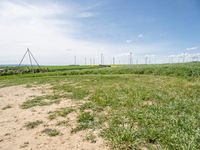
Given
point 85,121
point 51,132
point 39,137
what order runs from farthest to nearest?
point 85,121 < point 51,132 < point 39,137

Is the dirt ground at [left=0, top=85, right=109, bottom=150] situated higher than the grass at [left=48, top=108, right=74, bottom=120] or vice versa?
the grass at [left=48, top=108, right=74, bottom=120]

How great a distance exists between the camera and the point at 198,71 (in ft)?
56.9

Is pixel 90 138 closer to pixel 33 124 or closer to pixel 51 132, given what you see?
pixel 51 132

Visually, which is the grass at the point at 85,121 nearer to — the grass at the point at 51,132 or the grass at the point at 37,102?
the grass at the point at 51,132

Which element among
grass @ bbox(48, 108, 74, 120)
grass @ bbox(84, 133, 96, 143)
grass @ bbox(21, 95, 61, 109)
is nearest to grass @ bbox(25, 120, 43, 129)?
grass @ bbox(48, 108, 74, 120)

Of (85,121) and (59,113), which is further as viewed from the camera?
(59,113)

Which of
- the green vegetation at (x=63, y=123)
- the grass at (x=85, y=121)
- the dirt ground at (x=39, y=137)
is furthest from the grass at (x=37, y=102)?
the grass at (x=85, y=121)

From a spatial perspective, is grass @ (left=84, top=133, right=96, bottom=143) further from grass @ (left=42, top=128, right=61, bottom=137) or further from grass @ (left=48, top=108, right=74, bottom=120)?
grass @ (left=48, top=108, right=74, bottom=120)

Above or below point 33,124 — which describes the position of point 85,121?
above

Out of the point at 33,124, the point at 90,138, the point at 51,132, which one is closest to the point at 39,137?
the point at 51,132

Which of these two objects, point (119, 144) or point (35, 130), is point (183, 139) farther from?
point (35, 130)

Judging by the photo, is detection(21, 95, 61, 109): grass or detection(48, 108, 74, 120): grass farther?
detection(21, 95, 61, 109): grass

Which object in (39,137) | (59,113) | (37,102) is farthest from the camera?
(37,102)

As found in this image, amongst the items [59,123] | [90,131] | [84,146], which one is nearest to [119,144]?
[84,146]
